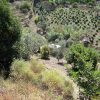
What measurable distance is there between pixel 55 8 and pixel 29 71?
44.4 m

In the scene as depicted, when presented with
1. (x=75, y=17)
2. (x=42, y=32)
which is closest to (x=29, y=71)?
(x=42, y=32)

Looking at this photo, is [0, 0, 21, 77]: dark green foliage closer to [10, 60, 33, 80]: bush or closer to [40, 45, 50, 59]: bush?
[10, 60, 33, 80]: bush

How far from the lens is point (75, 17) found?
50.9 metres

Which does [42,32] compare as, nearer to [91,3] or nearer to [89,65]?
[91,3]

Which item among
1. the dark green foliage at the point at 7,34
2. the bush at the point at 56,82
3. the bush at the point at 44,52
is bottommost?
the bush at the point at 44,52

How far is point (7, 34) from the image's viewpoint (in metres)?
14.3

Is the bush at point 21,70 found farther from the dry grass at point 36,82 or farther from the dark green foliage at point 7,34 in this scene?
the dark green foliage at point 7,34

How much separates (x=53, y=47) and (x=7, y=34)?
12.9 m

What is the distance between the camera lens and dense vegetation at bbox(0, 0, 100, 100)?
12766 mm

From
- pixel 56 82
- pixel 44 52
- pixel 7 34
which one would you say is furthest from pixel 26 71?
pixel 44 52

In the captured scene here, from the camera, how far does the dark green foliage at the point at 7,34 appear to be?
561 inches

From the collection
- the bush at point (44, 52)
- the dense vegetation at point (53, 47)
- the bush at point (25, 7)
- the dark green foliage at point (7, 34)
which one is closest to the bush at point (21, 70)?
the dense vegetation at point (53, 47)

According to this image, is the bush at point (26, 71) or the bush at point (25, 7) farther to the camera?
the bush at point (25, 7)

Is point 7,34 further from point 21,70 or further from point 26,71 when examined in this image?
point 26,71
